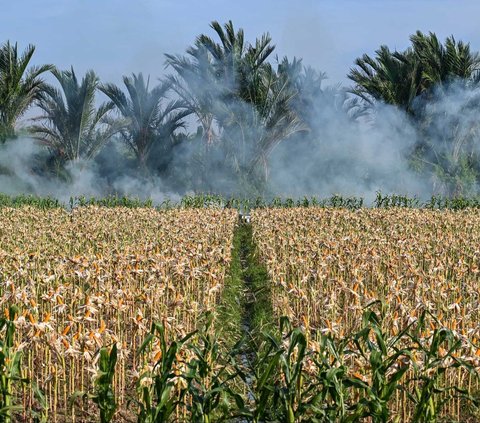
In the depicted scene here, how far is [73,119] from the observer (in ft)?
92.8

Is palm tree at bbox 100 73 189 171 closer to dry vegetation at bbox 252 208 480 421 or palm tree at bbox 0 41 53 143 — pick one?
palm tree at bbox 0 41 53 143

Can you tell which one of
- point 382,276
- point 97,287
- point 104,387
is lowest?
point 104,387

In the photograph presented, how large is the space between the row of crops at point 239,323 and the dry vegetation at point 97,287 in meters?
0.04

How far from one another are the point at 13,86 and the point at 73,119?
2.51 metres

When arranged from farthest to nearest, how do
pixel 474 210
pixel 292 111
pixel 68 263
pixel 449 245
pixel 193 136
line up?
pixel 193 136 → pixel 292 111 → pixel 474 210 → pixel 449 245 → pixel 68 263

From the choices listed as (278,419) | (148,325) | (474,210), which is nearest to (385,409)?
(278,419)

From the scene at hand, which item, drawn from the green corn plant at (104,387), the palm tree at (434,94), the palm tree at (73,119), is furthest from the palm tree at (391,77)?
the green corn plant at (104,387)

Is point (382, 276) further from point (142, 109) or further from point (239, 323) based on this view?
point (142, 109)

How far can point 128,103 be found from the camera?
1174 inches

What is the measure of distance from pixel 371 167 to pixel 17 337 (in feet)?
86.6

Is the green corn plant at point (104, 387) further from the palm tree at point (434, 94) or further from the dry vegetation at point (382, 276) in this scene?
the palm tree at point (434, 94)

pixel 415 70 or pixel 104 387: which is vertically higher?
pixel 415 70

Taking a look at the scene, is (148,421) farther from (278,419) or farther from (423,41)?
(423,41)

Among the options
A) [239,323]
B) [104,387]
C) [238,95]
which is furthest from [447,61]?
[104,387]
